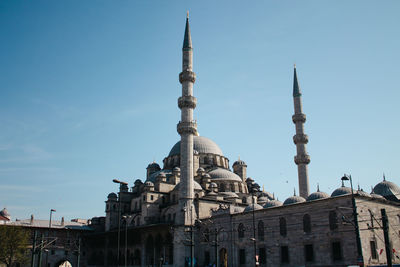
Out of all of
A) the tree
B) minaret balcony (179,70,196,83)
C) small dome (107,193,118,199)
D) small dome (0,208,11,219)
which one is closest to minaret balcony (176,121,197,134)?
minaret balcony (179,70,196,83)

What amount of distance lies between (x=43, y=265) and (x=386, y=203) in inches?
1646

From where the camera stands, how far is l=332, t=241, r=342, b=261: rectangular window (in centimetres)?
2814

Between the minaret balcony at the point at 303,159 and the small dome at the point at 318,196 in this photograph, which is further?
the minaret balcony at the point at 303,159

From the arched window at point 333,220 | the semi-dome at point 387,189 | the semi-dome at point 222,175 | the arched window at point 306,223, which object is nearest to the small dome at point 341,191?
the arched window at point 333,220

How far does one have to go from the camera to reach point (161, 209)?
46.7 meters

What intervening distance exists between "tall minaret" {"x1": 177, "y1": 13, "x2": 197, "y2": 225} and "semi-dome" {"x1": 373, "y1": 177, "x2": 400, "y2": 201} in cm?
2101

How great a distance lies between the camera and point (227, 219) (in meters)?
37.9

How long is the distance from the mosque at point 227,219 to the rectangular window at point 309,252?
76 mm

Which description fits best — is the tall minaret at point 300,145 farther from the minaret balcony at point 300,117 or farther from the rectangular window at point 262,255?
the rectangular window at point 262,255

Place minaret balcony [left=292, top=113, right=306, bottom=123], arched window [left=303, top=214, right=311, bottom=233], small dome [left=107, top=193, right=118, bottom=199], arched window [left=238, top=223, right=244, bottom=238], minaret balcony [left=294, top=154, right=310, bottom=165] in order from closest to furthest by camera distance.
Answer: arched window [left=303, top=214, right=311, bottom=233] < arched window [left=238, top=223, right=244, bottom=238] < minaret balcony [left=294, top=154, right=310, bottom=165] < minaret balcony [left=292, top=113, right=306, bottom=123] < small dome [left=107, top=193, right=118, bottom=199]

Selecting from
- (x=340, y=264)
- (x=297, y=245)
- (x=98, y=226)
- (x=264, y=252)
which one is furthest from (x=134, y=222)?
(x=340, y=264)

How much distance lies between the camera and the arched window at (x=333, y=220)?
1127 inches

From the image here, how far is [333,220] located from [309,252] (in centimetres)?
346

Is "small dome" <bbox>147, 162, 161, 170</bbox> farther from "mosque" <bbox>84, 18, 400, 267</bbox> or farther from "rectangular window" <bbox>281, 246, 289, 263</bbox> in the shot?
"rectangular window" <bbox>281, 246, 289, 263</bbox>
